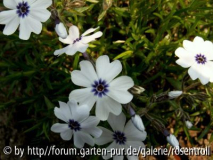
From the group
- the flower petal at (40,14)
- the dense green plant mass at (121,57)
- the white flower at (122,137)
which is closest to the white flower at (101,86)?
the white flower at (122,137)

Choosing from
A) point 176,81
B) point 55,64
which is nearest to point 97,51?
point 55,64

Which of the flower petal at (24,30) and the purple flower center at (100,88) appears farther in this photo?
the flower petal at (24,30)

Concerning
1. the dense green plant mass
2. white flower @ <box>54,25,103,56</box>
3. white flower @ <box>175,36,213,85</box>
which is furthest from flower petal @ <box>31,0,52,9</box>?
white flower @ <box>175,36,213,85</box>

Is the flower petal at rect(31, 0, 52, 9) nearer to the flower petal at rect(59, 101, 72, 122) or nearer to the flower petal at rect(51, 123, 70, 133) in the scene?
the flower petal at rect(59, 101, 72, 122)

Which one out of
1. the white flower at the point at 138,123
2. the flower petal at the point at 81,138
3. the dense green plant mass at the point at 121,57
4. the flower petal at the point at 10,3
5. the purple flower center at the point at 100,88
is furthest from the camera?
the dense green plant mass at the point at 121,57

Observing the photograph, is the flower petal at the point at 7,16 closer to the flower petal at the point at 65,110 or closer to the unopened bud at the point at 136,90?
the flower petal at the point at 65,110

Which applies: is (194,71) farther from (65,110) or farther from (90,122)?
(65,110)
